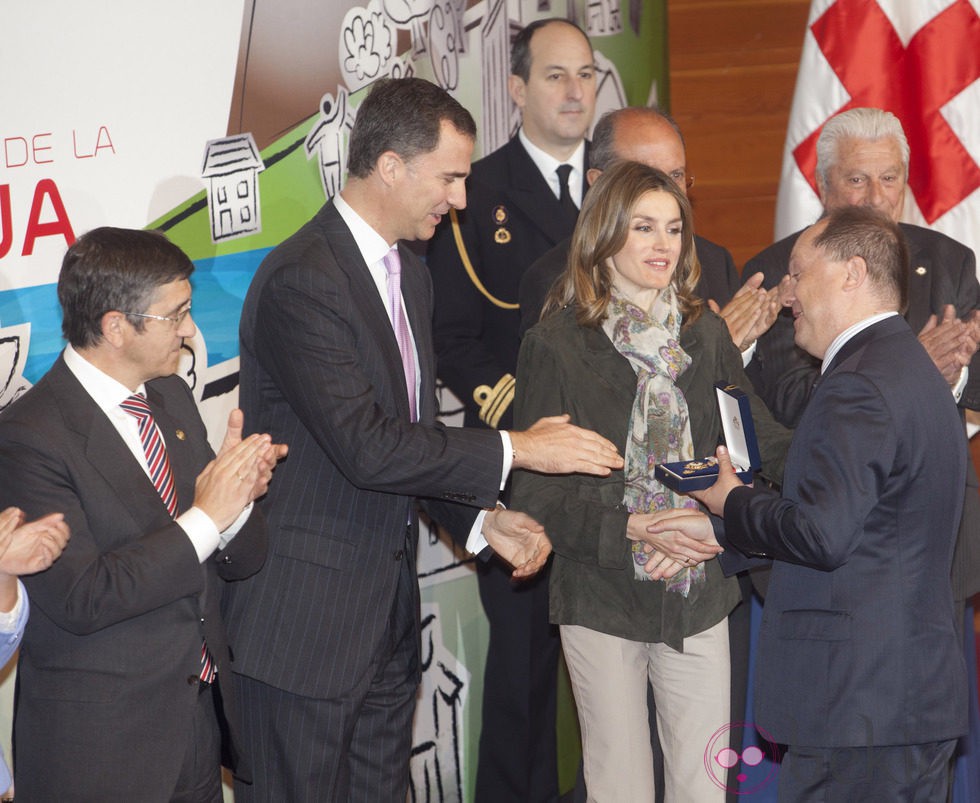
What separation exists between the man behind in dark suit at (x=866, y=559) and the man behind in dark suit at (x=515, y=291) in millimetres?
1222

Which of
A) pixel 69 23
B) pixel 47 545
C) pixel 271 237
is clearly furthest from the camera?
pixel 271 237

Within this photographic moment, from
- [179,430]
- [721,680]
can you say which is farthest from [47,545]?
[721,680]

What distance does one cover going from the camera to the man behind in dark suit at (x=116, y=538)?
2246mm

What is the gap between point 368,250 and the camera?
109 inches

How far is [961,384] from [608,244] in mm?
1211

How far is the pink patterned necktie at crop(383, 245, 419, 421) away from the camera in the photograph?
9.30 ft

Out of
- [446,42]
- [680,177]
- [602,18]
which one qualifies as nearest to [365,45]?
[446,42]

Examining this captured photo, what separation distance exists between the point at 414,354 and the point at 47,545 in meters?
1.02

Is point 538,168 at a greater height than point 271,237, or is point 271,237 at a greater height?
point 538,168

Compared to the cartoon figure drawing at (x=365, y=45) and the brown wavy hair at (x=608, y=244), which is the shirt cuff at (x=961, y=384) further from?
the cartoon figure drawing at (x=365, y=45)

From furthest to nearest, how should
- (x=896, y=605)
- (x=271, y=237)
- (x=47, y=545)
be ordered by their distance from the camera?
1. (x=271, y=237)
2. (x=896, y=605)
3. (x=47, y=545)

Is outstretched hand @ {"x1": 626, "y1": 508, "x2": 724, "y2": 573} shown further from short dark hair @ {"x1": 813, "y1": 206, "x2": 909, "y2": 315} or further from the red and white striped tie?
the red and white striped tie

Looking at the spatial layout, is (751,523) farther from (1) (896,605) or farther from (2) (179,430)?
(2) (179,430)

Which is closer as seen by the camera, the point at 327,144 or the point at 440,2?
the point at 327,144
